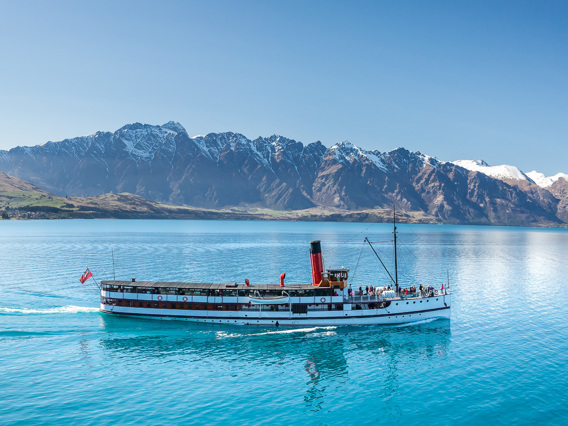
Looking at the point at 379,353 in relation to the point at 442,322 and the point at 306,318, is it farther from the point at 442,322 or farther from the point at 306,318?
the point at 442,322

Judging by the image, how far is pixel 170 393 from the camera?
3722 cm

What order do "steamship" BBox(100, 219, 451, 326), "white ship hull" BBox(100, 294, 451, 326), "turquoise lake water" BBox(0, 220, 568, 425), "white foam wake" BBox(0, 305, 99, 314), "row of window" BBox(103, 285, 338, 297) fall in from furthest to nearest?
"white foam wake" BBox(0, 305, 99, 314) < "row of window" BBox(103, 285, 338, 297) < "steamship" BBox(100, 219, 451, 326) < "white ship hull" BBox(100, 294, 451, 326) < "turquoise lake water" BBox(0, 220, 568, 425)

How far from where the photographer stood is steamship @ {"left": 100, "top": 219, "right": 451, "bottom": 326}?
5947 centimetres

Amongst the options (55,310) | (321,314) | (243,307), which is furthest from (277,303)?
(55,310)

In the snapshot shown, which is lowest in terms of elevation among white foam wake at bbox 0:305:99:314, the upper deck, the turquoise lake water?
the turquoise lake water

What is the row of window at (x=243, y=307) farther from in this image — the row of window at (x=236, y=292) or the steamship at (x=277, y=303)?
the row of window at (x=236, y=292)

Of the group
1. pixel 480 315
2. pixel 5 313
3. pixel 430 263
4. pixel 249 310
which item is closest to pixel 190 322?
pixel 249 310

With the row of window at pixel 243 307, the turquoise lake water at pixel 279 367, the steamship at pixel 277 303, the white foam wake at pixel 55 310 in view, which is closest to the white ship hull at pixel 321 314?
the steamship at pixel 277 303

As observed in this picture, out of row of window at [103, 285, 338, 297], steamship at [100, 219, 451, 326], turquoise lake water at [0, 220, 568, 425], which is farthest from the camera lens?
row of window at [103, 285, 338, 297]

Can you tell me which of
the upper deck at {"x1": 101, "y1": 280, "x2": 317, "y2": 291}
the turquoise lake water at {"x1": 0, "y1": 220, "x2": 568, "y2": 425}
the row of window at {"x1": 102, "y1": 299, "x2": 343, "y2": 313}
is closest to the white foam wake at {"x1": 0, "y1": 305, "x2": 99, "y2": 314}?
the turquoise lake water at {"x1": 0, "y1": 220, "x2": 568, "y2": 425}

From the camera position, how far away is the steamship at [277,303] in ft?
195

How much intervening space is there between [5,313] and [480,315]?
72.6 meters

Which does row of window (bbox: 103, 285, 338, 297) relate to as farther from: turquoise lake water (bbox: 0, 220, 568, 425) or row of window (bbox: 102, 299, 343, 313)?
turquoise lake water (bbox: 0, 220, 568, 425)

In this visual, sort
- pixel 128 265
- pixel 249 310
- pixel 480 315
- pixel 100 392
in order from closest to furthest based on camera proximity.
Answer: pixel 100 392, pixel 249 310, pixel 480 315, pixel 128 265
